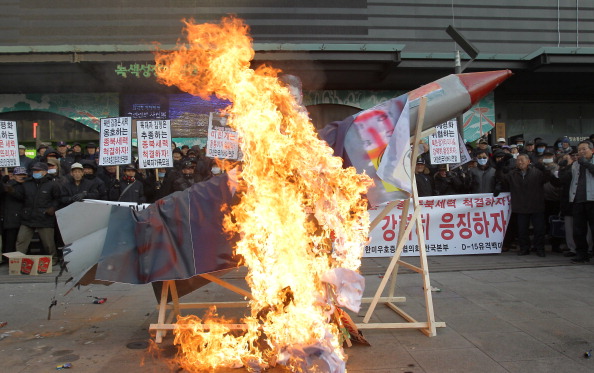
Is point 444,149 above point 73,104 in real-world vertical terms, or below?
below

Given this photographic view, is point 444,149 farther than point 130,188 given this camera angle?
Yes

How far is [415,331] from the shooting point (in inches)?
183

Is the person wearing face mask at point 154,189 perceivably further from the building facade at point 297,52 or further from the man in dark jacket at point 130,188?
the building facade at point 297,52

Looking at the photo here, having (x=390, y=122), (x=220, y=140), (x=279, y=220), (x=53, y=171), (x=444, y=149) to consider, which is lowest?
(x=279, y=220)

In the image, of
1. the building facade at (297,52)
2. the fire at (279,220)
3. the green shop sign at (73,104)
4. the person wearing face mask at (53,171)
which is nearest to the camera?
the fire at (279,220)

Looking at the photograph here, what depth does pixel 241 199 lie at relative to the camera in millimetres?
4039

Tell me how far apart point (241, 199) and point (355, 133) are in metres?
1.31

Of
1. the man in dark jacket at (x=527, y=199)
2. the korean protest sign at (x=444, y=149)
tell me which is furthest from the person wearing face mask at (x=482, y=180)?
the man in dark jacket at (x=527, y=199)

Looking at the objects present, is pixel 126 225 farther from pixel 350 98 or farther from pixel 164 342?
pixel 350 98

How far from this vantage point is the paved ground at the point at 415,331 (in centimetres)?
387

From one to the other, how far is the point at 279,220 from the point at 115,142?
6482 millimetres

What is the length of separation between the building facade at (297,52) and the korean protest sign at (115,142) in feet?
10.9

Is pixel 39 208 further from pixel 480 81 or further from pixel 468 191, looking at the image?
pixel 468 191

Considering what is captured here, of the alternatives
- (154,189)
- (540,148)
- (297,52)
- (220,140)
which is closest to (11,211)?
(154,189)
